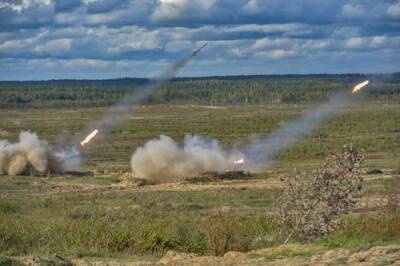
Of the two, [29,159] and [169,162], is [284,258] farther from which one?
[29,159]

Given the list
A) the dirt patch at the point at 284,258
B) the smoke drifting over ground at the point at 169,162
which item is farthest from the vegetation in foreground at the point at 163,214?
the smoke drifting over ground at the point at 169,162

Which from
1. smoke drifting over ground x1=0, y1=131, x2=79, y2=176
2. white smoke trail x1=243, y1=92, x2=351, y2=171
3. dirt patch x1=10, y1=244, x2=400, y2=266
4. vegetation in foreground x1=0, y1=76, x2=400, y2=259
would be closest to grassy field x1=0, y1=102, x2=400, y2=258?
vegetation in foreground x1=0, y1=76, x2=400, y2=259

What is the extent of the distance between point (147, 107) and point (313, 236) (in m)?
141

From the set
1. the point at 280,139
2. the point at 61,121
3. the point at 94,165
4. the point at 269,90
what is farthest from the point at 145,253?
the point at 269,90

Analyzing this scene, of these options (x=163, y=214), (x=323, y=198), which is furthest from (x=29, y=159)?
(x=323, y=198)

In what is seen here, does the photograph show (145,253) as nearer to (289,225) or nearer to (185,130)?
(289,225)

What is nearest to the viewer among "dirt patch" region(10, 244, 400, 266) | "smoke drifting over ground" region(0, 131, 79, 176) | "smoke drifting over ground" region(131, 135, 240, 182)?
"dirt patch" region(10, 244, 400, 266)

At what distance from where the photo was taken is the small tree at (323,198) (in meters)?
16.9

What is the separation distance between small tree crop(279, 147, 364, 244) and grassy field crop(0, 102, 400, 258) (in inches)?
17.4

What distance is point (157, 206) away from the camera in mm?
32062

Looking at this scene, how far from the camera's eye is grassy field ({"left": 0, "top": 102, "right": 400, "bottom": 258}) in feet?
57.4

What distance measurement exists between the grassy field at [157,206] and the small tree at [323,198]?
0.44m

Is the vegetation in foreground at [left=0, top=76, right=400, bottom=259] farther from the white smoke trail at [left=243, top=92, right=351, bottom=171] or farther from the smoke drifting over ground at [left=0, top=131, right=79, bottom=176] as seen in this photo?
the smoke drifting over ground at [left=0, top=131, right=79, bottom=176]

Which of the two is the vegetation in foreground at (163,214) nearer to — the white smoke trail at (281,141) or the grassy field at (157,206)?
the grassy field at (157,206)
